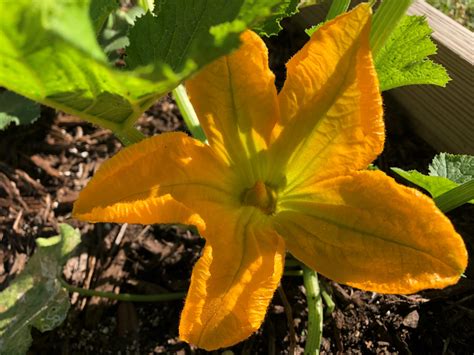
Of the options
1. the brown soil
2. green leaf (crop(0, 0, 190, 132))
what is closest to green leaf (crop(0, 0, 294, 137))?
green leaf (crop(0, 0, 190, 132))

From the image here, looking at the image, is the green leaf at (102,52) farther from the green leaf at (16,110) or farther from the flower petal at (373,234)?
the green leaf at (16,110)

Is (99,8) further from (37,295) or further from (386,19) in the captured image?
(37,295)

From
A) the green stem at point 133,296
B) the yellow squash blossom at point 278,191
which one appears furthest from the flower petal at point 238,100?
the green stem at point 133,296

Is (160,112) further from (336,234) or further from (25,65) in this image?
(25,65)

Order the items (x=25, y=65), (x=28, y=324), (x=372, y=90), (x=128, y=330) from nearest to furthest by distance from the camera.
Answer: (x=25, y=65) → (x=372, y=90) → (x=28, y=324) → (x=128, y=330)

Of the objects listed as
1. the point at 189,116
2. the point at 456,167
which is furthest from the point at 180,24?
the point at 456,167

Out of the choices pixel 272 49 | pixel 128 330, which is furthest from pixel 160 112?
pixel 128 330

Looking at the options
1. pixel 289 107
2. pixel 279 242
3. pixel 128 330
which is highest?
pixel 289 107
